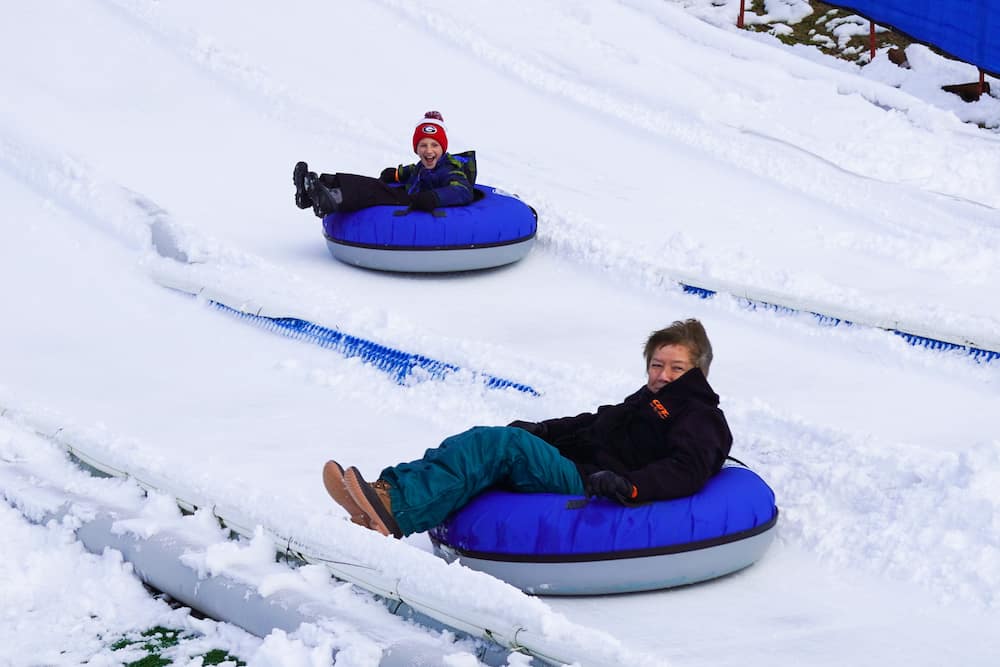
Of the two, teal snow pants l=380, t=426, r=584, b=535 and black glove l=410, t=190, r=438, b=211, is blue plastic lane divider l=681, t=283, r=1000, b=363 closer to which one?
black glove l=410, t=190, r=438, b=211

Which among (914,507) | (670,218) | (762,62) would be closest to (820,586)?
(914,507)

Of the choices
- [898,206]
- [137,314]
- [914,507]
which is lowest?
[137,314]

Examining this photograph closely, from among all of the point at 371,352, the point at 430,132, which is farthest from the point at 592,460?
the point at 430,132

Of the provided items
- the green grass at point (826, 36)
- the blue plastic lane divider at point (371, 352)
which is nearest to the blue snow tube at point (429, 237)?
the blue plastic lane divider at point (371, 352)

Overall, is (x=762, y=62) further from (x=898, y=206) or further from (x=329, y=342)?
(x=329, y=342)

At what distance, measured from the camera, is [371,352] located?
494cm

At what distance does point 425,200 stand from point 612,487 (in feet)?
10.7

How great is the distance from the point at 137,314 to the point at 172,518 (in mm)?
2376

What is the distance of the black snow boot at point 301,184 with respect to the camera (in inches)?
234

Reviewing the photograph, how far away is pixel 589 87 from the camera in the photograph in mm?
9125

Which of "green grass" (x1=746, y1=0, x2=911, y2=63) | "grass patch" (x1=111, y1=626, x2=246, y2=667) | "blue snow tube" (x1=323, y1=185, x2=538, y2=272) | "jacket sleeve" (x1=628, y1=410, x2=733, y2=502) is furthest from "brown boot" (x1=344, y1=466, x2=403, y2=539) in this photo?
"green grass" (x1=746, y1=0, x2=911, y2=63)

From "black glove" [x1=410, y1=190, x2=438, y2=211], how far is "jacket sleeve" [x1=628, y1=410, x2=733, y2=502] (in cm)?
301

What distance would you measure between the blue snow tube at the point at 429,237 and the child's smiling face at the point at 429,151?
0.80 feet

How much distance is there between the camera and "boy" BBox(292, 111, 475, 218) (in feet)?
19.5
